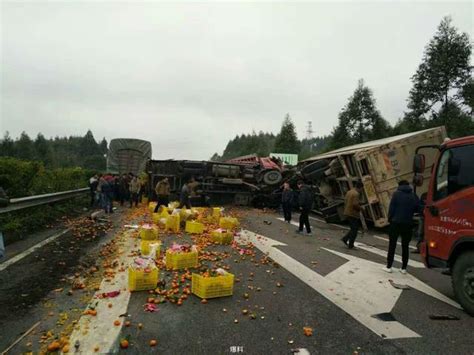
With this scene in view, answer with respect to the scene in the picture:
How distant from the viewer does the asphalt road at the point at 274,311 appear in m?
4.34

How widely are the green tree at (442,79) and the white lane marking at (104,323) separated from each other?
28.6 metres

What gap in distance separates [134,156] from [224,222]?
1446 centimetres

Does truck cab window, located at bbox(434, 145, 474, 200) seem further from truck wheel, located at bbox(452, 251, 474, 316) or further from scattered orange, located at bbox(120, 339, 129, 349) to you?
scattered orange, located at bbox(120, 339, 129, 349)

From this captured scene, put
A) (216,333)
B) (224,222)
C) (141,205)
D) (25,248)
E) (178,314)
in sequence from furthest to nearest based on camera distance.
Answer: (141,205) → (224,222) → (25,248) → (178,314) → (216,333)

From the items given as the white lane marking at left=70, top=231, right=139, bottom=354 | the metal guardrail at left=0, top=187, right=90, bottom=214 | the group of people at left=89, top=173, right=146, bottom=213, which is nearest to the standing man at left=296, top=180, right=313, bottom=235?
the white lane marking at left=70, top=231, right=139, bottom=354

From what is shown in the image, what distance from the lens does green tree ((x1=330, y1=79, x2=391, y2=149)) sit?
52.3 metres

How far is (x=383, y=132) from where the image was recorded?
50.8 meters

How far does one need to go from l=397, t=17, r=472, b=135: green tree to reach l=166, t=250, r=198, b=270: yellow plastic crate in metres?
27.0

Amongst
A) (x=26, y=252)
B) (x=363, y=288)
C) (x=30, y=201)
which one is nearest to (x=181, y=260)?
(x=363, y=288)

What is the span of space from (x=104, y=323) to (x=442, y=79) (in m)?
32.6

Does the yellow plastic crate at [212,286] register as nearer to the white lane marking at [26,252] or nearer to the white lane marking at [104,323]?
the white lane marking at [104,323]

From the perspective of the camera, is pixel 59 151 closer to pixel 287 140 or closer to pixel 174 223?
pixel 287 140

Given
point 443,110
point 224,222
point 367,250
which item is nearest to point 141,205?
point 224,222

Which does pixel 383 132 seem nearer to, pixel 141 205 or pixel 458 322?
pixel 141 205
